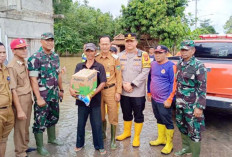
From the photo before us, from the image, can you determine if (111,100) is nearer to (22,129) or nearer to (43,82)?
(43,82)

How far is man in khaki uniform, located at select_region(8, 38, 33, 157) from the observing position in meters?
2.86

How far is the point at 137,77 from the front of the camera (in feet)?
11.5

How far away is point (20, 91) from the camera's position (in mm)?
2988

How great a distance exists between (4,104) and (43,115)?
0.81 metres

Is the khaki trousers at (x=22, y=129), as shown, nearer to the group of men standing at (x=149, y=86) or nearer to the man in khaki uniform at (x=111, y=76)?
the group of men standing at (x=149, y=86)

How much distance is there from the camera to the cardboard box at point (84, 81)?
2945mm

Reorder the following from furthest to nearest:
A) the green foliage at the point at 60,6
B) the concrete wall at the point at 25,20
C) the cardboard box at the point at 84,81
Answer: the green foliage at the point at 60,6, the concrete wall at the point at 25,20, the cardboard box at the point at 84,81

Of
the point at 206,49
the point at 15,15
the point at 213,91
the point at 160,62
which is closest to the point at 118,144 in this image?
the point at 160,62

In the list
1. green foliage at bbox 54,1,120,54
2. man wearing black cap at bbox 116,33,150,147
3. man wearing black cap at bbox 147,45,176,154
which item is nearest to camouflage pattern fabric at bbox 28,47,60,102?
man wearing black cap at bbox 116,33,150,147

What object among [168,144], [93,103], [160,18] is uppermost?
[160,18]

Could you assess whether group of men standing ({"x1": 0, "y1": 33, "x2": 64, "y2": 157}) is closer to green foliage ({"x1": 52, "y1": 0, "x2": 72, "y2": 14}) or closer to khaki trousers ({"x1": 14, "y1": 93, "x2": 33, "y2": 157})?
khaki trousers ({"x1": 14, "y1": 93, "x2": 33, "y2": 157})

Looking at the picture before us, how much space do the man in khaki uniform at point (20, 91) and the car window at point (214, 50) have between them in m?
3.86

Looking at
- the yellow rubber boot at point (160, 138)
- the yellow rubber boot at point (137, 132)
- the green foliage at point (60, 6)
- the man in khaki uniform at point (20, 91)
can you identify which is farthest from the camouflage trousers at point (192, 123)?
the green foliage at point (60, 6)

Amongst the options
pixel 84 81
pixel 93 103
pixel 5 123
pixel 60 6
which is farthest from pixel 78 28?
pixel 5 123
